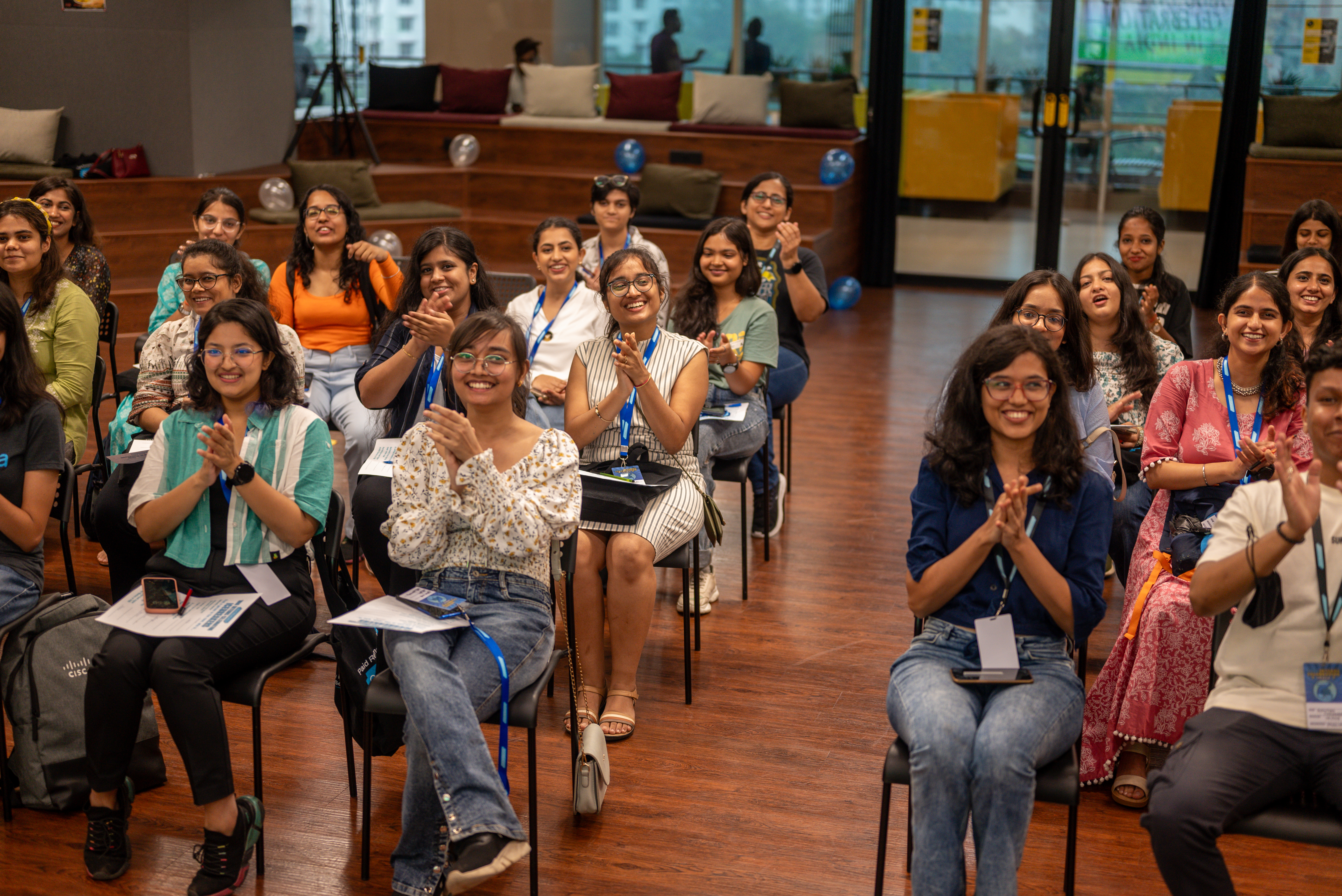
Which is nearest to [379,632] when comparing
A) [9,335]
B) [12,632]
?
[12,632]

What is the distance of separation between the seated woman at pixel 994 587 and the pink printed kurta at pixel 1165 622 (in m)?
0.46

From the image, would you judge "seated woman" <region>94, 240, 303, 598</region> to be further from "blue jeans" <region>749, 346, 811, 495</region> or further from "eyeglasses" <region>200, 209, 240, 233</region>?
"blue jeans" <region>749, 346, 811, 495</region>

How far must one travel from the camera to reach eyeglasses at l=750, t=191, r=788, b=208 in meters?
4.86

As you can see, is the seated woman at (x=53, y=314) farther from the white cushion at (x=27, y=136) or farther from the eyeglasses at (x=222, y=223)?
the white cushion at (x=27, y=136)

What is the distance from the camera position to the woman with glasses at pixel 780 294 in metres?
4.63

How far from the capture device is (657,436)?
3.37 meters

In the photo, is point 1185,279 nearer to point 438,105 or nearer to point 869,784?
point 438,105

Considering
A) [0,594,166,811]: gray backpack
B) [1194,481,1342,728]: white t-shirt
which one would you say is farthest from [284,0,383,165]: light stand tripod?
[1194,481,1342,728]: white t-shirt

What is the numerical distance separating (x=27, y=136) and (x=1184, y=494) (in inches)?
285

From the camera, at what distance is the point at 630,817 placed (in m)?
2.89

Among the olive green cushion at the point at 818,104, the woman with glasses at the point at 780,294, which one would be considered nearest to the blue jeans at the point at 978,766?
the woman with glasses at the point at 780,294

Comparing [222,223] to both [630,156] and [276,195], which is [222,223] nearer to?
[276,195]

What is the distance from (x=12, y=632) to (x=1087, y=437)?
262 cm

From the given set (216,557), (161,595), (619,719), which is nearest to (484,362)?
(216,557)
